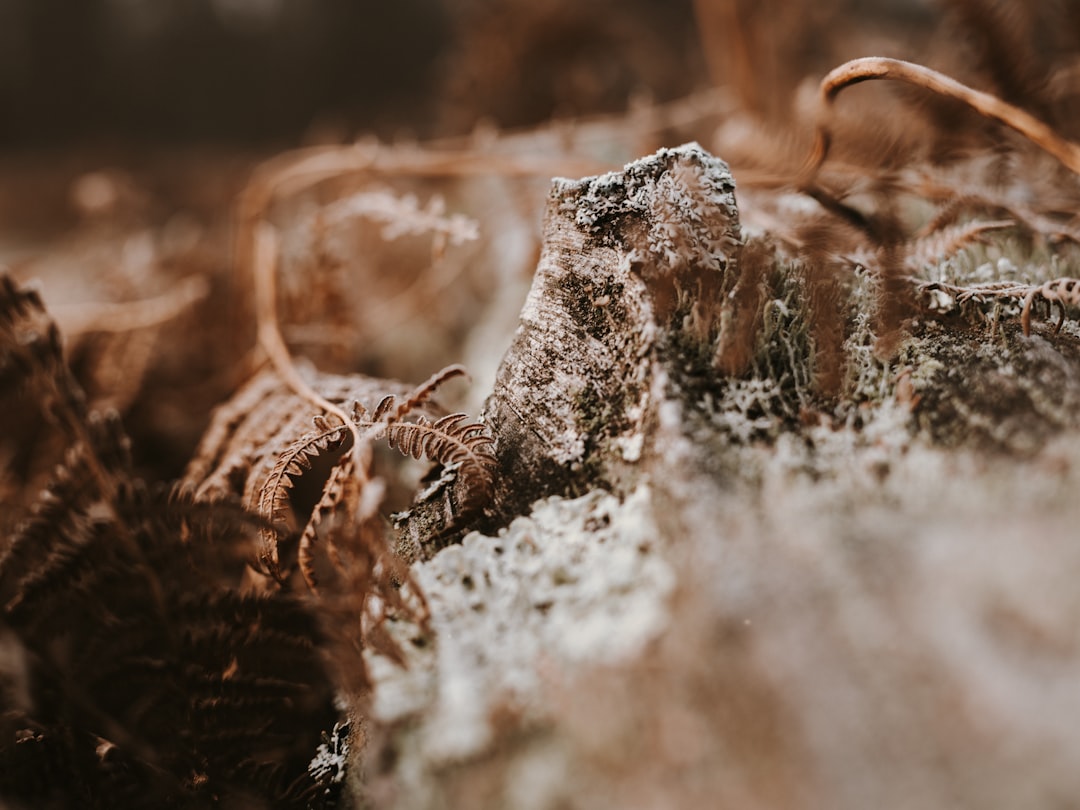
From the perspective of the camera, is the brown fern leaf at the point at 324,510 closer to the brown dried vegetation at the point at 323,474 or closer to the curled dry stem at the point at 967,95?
the brown dried vegetation at the point at 323,474

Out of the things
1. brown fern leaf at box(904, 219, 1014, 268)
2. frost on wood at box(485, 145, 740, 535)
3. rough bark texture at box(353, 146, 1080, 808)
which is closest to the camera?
rough bark texture at box(353, 146, 1080, 808)

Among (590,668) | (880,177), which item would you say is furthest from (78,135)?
(590,668)

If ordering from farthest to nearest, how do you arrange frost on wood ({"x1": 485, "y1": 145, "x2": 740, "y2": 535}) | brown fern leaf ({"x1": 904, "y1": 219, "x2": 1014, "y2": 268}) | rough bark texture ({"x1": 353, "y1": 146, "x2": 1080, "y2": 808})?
brown fern leaf ({"x1": 904, "y1": 219, "x2": 1014, "y2": 268}) < frost on wood ({"x1": 485, "y1": 145, "x2": 740, "y2": 535}) < rough bark texture ({"x1": 353, "y1": 146, "x2": 1080, "y2": 808})

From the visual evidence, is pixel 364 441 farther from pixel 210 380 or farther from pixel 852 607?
pixel 210 380

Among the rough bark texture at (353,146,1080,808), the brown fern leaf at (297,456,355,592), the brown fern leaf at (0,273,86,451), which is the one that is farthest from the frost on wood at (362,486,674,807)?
the brown fern leaf at (0,273,86,451)

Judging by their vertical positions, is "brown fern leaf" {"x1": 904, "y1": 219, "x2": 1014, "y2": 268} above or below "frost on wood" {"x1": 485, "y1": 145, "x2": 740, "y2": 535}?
above

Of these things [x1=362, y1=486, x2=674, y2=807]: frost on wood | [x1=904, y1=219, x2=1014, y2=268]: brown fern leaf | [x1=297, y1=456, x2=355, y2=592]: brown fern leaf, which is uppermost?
[x1=904, y1=219, x2=1014, y2=268]: brown fern leaf

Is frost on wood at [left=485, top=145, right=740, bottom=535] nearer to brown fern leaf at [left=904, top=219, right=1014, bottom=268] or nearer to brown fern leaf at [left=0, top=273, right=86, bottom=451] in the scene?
brown fern leaf at [left=904, top=219, right=1014, bottom=268]

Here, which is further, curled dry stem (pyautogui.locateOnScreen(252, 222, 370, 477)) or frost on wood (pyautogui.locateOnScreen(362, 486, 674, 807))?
curled dry stem (pyautogui.locateOnScreen(252, 222, 370, 477))
